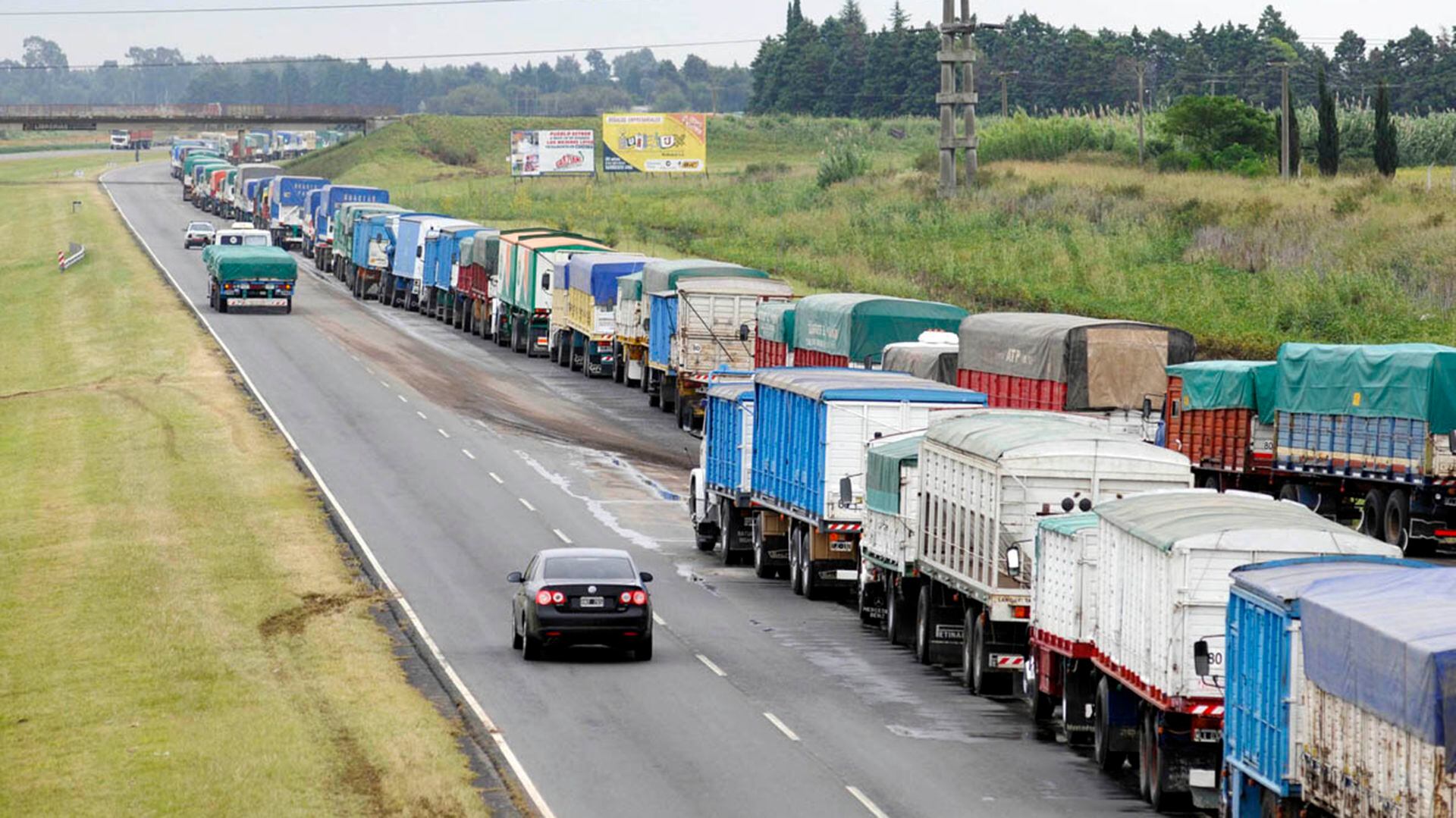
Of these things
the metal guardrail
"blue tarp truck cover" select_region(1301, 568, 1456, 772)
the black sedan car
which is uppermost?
"blue tarp truck cover" select_region(1301, 568, 1456, 772)

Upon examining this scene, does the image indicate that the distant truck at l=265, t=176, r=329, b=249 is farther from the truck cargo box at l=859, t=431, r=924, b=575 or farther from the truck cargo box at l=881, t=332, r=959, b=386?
the truck cargo box at l=859, t=431, r=924, b=575

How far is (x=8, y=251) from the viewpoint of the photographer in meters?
118

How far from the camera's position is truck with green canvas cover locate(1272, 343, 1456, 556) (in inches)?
1511

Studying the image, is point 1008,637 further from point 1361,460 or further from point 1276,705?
point 1361,460

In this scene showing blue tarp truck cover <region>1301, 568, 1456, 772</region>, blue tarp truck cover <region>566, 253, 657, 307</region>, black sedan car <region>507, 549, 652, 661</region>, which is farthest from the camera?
blue tarp truck cover <region>566, 253, 657, 307</region>

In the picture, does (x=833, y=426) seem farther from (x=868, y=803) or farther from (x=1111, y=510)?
(x=868, y=803)

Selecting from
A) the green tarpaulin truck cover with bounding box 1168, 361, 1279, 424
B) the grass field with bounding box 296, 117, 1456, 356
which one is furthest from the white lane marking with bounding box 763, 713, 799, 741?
the grass field with bounding box 296, 117, 1456, 356

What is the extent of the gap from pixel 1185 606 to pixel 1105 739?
9.97 ft

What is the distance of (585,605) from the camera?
28672 millimetres

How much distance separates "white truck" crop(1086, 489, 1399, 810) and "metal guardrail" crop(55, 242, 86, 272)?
297 ft

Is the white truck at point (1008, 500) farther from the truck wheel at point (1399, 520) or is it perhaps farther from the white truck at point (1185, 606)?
the truck wheel at point (1399, 520)

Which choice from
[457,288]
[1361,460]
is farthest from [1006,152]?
[1361,460]

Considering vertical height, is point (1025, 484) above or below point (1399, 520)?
above

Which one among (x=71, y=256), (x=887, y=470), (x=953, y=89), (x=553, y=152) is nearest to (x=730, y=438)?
(x=887, y=470)
